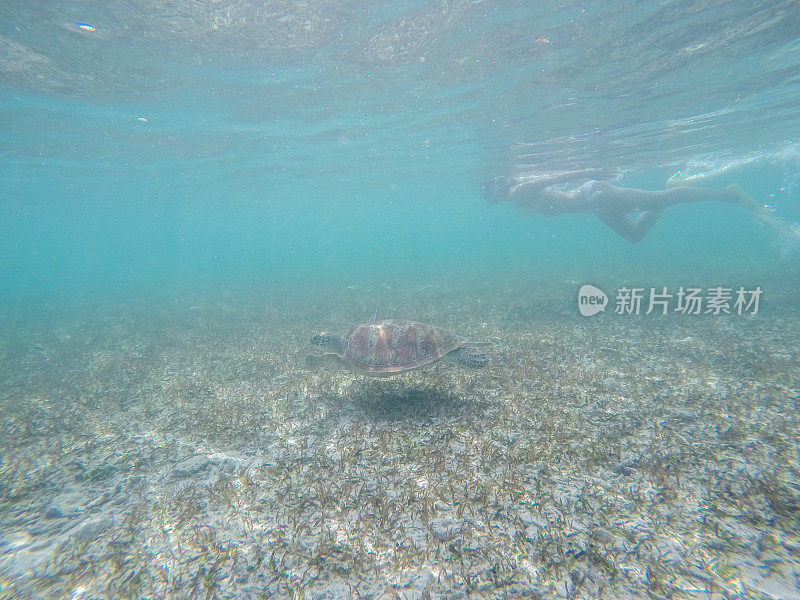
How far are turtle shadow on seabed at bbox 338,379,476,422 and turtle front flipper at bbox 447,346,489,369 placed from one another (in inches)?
32.5

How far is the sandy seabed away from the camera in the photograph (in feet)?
12.1

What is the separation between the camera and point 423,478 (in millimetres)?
5043

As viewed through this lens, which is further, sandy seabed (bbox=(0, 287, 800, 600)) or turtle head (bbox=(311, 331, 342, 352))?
turtle head (bbox=(311, 331, 342, 352))

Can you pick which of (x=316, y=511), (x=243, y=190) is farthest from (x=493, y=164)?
(x=316, y=511)

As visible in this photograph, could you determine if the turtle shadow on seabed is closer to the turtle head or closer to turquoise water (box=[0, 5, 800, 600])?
turquoise water (box=[0, 5, 800, 600])

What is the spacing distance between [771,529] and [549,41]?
17.4 metres

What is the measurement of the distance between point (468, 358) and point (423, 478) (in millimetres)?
2740

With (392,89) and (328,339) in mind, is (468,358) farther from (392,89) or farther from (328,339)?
(392,89)

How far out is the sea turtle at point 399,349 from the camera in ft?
23.2

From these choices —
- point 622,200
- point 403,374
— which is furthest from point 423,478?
point 622,200

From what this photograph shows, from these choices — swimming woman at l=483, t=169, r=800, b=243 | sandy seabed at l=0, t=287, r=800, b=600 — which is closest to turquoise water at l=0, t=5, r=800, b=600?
sandy seabed at l=0, t=287, r=800, b=600

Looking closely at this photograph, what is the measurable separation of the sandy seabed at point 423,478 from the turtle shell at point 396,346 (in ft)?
3.24

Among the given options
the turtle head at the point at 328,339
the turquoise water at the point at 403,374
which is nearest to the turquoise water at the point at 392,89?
the turquoise water at the point at 403,374

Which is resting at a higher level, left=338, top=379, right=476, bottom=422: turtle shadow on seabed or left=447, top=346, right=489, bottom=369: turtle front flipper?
left=447, top=346, right=489, bottom=369: turtle front flipper
